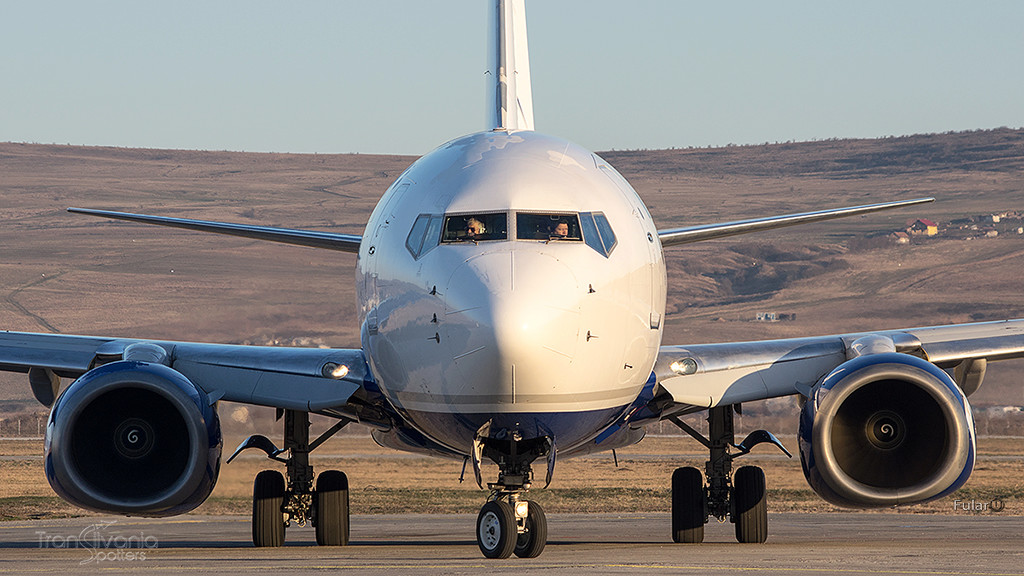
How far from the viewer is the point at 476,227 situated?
14.4m

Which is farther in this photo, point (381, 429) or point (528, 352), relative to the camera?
point (381, 429)

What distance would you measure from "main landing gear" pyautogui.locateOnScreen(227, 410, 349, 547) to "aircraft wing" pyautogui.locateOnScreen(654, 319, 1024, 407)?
482 cm

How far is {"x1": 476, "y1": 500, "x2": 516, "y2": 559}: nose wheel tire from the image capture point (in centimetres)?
1498

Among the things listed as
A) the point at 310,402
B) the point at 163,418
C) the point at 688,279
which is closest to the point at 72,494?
the point at 163,418

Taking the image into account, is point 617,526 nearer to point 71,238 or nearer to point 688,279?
point 688,279

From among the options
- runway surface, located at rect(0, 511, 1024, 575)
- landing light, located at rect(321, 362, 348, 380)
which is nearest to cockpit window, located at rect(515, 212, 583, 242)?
runway surface, located at rect(0, 511, 1024, 575)

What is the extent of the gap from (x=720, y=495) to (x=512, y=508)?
6168 millimetres

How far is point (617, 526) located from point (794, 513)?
6.90m

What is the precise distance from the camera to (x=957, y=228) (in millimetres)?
190250

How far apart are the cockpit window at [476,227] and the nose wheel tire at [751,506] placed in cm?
743

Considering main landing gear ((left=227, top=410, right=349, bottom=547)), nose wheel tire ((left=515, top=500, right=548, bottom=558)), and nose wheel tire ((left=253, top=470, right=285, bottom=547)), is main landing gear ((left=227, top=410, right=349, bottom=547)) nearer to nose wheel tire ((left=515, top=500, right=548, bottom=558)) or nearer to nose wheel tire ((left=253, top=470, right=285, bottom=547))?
nose wheel tire ((left=253, top=470, right=285, bottom=547))

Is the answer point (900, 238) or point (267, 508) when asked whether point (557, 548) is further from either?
point (900, 238)

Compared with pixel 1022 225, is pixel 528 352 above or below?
below

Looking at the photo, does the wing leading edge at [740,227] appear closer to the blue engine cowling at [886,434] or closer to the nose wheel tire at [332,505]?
the blue engine cowling at [886,434]
